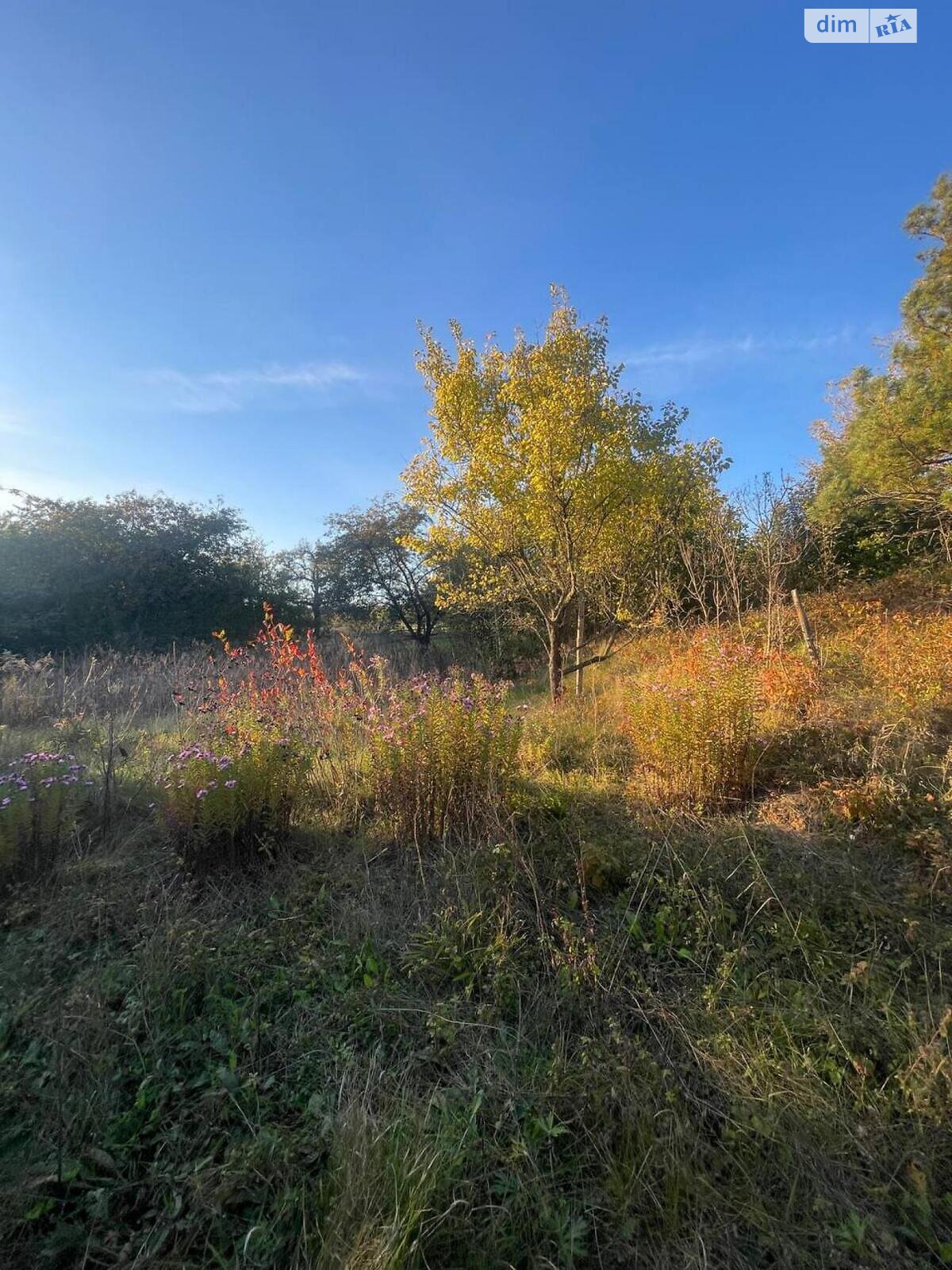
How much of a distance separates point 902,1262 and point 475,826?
2129 mm

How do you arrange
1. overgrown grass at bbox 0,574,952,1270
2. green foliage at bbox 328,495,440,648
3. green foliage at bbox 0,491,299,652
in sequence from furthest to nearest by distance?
green foliage at bbox 328,495,440,648 < green foliage at bbox 0,491,299,652 < overgrown grass at bbox 0,574,952,1270

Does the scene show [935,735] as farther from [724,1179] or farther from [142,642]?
[142,642]

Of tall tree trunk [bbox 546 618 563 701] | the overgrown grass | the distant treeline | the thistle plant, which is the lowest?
the overgrown grass

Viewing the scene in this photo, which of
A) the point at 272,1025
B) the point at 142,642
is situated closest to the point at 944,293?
the point at 272,1025

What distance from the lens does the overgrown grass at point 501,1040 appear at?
4.16 feet

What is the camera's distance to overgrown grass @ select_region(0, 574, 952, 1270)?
4.16ft

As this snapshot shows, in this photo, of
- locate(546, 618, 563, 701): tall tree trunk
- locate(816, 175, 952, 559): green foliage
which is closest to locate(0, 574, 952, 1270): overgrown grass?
locate(546, 618, 563, 701): tall tree trunk

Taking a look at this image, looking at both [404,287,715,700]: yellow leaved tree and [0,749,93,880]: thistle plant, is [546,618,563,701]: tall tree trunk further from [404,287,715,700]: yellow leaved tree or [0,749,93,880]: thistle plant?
[0,749,93,880]: thistle plant

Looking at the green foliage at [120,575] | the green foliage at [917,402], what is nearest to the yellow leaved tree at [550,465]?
the green foliage at [917,402]

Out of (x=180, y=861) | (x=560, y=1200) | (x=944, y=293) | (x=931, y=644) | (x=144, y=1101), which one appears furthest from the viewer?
(x=944, y=293)

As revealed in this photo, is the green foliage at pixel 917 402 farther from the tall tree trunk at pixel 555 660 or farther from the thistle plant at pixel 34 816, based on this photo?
the thistle plant at pixel 34 816

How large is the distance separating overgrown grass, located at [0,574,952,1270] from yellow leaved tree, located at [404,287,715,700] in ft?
13.1

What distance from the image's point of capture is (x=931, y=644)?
607 centimetres

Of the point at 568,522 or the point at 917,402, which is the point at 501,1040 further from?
the point at 917,402
